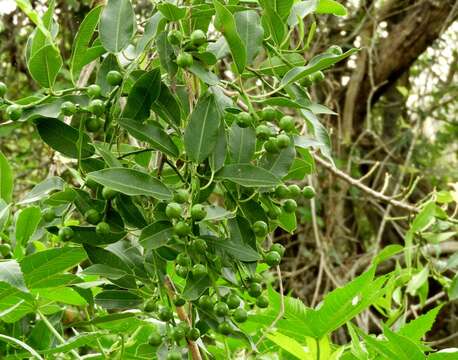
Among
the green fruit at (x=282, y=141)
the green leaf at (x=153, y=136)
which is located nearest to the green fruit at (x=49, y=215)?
the green leaf at (x=153, y=136)

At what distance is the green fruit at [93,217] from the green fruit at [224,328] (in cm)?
13

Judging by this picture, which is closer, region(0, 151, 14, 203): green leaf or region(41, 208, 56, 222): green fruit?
region(41, 208, 56, 222): green fruit

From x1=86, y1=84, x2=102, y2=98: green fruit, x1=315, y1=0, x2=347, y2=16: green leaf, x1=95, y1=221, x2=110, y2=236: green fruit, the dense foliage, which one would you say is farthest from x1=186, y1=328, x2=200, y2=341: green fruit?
x1=315, y1=0, x2=347, y2=16: green leaf

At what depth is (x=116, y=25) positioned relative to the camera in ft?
2.25

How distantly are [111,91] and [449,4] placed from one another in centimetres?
235

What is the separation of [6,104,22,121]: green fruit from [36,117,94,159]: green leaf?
0.07 ft

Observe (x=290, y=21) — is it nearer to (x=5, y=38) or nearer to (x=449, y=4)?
(x=5, y=38)

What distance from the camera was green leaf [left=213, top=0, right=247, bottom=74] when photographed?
0.64 meters

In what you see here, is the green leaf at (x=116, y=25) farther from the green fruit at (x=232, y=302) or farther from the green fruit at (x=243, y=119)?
the green fruit at (x=232, y=302)

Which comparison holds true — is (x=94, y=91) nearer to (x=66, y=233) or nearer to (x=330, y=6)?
(x=66, y=233)

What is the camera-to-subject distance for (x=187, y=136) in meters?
0.63

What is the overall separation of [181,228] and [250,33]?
7.4 inches

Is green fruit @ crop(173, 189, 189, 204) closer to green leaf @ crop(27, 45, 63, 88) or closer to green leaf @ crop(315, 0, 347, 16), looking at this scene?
green leaf @ crop(27, 45, 63, 88)

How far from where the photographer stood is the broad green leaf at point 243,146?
66 cm
